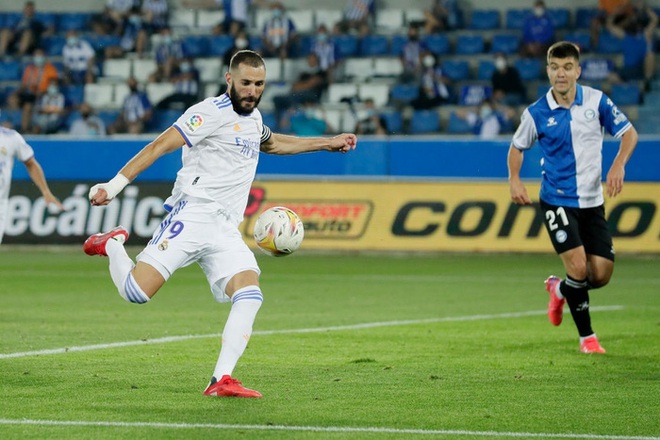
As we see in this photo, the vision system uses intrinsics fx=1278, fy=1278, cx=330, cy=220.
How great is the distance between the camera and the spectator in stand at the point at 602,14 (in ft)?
A: 88.6

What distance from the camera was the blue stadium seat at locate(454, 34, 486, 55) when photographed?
28.0m

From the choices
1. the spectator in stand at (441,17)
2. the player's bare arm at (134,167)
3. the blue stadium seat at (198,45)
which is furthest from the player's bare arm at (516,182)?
the blue stadium seat at (198,45)

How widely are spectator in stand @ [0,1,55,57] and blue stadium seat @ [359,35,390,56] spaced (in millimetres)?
7770

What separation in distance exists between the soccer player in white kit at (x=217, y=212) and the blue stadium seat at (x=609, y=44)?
65.2ft

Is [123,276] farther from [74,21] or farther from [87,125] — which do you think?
[74,21]

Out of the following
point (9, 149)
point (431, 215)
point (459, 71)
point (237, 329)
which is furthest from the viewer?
point (459, 71)

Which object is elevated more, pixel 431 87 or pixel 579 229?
pixel 579 229

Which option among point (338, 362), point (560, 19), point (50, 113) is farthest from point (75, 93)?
point (338, 362)

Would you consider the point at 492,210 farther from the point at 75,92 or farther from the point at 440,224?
the point at 75,92

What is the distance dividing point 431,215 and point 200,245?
1297cm

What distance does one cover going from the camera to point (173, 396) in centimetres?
757

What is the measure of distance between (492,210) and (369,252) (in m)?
2.16

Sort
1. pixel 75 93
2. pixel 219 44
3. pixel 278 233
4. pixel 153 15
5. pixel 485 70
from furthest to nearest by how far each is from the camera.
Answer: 1. pixel 153 15
2. pixel 219 44
3. pixel 75 93
4. pixel 485 70
5. pixel 278 233

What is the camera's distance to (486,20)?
2862 cm
